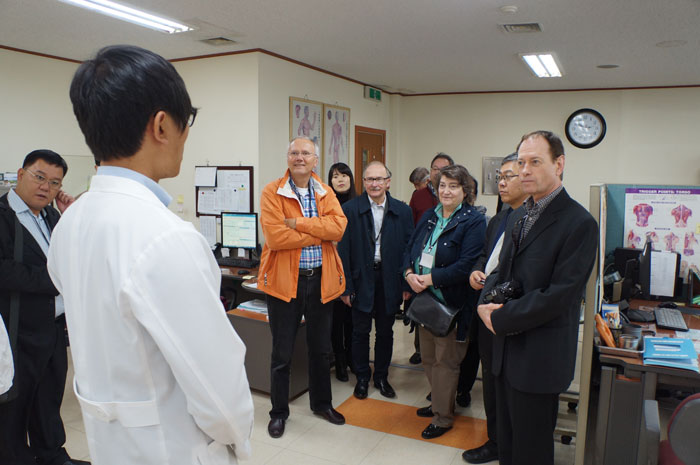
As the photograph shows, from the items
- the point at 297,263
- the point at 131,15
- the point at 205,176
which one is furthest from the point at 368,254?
the point at 131,15

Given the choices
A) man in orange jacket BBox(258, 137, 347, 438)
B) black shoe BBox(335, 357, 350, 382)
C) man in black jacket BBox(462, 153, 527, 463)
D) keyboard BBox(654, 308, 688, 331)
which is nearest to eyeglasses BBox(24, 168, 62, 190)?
man in orange jacket BBox(258, 137, 347, 438)

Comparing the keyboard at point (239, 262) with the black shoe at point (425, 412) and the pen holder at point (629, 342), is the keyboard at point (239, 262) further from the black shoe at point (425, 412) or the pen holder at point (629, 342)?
the pen holder at point (629, 342)

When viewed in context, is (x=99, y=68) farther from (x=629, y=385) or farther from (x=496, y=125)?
(x=496, y=125)

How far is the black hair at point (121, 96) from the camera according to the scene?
88cm

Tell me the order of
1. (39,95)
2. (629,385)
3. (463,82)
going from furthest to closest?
(463,82), (39,95), (629,385)

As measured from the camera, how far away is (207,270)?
903mm

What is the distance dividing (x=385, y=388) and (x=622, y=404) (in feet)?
5.19

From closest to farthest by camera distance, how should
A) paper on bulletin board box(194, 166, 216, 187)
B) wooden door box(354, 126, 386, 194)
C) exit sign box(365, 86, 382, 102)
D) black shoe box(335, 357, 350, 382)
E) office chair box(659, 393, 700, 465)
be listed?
office chair box(659, 393, 700, 465) < black shoe box(335, 357, 350, 382) < paper on bulletin board box(194, 166, 216, 187) < wooden door box(354, 126, 386, 194) < exit sign box(365, 86, 382, 102)

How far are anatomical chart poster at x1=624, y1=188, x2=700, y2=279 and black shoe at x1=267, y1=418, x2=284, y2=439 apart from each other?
8.28 feet

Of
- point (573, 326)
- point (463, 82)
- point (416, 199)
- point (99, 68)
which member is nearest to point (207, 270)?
point (99, 68)

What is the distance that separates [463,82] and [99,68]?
18.9 feet

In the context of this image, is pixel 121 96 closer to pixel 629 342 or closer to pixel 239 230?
pixel 629 342

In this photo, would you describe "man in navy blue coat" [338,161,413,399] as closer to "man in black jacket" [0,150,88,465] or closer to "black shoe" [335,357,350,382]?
"black shoe" [335,357,350,382]

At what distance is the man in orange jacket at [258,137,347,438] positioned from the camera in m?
2.75
